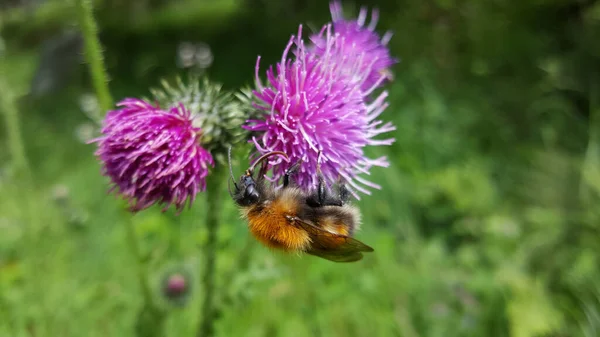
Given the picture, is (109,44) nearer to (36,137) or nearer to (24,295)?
(36,137)

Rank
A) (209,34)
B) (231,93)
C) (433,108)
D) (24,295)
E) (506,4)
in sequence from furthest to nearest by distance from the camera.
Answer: (209,34) → (506,4) → (433,108) → (24,295) → (231,93)

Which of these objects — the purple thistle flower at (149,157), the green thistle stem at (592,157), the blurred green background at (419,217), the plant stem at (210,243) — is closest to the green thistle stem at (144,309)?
the blurred green background at (419,217)

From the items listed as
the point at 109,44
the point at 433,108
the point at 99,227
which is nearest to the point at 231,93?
the point at 99,227

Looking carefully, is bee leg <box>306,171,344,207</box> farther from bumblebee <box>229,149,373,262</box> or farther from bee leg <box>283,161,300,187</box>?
bee leg <box>283,161,300,187</box>

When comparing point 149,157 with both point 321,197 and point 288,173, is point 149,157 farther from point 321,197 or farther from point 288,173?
point 321,197

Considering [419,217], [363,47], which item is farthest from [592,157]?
[363,47]
